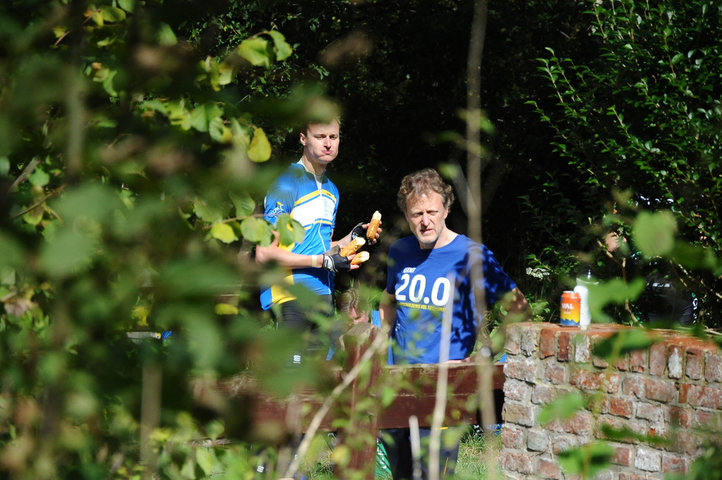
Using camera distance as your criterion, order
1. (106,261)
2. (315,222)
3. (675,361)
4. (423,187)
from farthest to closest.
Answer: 1. (315,222)
2. (423,187)
3. (675,361)
4. (106,261)

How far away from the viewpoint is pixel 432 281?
399 cm

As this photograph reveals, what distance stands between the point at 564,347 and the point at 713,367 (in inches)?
27.8

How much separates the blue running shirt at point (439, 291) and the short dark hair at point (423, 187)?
0.73 feet

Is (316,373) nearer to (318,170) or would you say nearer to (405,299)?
(405,299)

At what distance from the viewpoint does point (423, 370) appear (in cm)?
332

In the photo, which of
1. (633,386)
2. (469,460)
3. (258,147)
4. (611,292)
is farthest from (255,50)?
(469,460)

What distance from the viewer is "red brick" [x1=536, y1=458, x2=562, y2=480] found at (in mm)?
3884

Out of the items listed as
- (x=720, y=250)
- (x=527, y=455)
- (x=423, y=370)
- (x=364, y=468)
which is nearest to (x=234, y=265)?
(x=364, y=468)

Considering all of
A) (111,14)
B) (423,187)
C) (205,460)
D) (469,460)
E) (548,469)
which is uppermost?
(423,187)

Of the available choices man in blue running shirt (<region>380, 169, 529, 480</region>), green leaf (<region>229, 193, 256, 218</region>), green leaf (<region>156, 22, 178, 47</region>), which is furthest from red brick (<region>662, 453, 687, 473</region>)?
green leaf (<region>156, 22, 178, 47</region>)

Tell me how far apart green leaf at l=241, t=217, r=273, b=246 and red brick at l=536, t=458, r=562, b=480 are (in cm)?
264

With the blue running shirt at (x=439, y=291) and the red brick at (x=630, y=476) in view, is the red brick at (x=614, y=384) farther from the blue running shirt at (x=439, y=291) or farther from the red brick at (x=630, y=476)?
the blue running shirt at (x=439, y=291)

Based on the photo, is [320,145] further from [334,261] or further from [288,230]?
[288,230]

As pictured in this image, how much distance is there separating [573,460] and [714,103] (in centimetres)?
505
